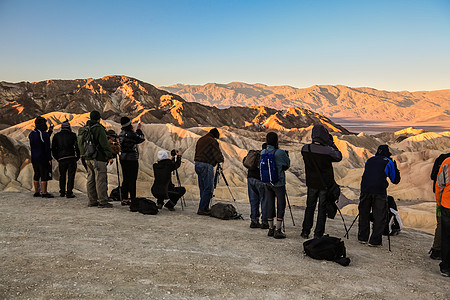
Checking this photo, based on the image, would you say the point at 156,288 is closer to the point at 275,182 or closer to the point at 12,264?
the point at 12,264

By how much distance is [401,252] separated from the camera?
7160mm

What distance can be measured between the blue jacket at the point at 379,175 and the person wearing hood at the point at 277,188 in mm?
1714

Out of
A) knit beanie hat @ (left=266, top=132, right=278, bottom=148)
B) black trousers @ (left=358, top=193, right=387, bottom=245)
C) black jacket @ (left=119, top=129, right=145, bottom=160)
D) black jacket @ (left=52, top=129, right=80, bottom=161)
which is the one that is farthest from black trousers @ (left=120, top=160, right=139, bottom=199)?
black trousers @ (left=358, top=193, right=387, bottom=245)

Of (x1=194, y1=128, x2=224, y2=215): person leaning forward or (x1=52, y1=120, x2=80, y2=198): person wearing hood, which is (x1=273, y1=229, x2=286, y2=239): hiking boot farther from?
(x1=52, y1=120, x2=80, y2=198): person wearing hood

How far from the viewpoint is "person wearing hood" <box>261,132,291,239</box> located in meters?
7.07

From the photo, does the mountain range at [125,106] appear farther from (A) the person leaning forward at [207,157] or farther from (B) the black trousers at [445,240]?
(B) the black trousers at [445,240]

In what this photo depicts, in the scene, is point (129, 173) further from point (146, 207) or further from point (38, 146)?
point (38, 146)

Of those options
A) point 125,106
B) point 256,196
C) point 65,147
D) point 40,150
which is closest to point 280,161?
point 256,196

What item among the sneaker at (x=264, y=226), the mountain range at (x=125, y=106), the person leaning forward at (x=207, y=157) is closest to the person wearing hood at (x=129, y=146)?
the person leaning forward at (x=207, y=157)

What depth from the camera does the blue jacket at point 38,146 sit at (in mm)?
9867

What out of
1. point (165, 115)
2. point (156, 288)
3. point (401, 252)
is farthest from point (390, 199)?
point (165, 115)

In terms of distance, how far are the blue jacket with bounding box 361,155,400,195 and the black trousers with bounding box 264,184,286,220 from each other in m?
1.75

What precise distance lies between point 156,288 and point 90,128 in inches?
223

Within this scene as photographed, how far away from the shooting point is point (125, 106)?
124 m
